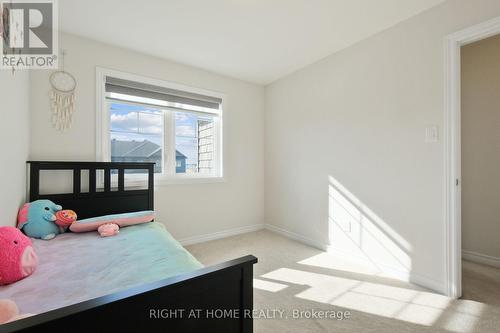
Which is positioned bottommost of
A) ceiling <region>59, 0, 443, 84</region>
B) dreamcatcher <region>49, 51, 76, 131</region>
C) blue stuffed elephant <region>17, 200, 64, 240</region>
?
blue stuffed elephant <region>17, 200, 64, 240</region>

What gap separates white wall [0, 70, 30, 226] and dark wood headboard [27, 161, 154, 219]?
12 centimetres

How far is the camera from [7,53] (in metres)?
1.59

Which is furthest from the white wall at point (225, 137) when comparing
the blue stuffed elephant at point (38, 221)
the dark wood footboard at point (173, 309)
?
the dark wood footboard at point (173, 309)

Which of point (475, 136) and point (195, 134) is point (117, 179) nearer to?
point (195, 134)

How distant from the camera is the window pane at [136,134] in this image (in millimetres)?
2531

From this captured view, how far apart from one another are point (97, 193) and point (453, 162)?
3.11 m

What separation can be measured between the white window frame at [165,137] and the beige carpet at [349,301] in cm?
101

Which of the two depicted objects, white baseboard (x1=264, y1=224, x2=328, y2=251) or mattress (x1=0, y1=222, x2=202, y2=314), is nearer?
mattress (x1=0, y1=222, x2=202, y2=314)

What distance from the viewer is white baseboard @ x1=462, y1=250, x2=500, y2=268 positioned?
7.34 ft

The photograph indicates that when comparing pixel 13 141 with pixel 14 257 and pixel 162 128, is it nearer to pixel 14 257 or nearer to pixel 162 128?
pixel 14 257

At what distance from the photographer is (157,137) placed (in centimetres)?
278

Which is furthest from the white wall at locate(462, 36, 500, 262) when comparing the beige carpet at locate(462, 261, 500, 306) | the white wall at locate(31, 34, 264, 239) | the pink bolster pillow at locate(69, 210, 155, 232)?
the pink bolster pillow at locate(69, 210, 155, 232)

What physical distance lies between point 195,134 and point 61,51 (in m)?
1.55

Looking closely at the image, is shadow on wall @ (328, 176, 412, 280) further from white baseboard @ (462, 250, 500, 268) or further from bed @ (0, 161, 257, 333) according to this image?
bed @ (0, 161, 257, 333)
